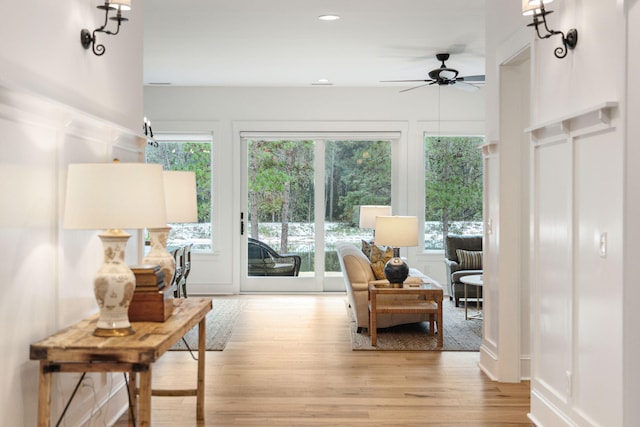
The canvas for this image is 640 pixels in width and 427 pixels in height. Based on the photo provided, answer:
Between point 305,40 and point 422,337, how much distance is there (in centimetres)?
307

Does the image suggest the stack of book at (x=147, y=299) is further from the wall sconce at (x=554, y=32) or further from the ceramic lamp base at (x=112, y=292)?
the wall sconce at (x=554, y=32)

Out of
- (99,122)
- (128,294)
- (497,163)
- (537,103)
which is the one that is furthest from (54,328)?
(497,163)

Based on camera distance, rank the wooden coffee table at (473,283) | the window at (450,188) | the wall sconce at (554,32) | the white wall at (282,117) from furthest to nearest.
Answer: the window at (450,188)
the white wall at (282,117)
the wooden coffee table at (473,283)
the wall sconce at (554,32)

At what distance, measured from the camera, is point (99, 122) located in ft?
11.7

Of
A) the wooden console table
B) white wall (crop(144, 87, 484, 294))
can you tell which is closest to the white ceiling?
white wall (crop(144, 87, 484, 294))

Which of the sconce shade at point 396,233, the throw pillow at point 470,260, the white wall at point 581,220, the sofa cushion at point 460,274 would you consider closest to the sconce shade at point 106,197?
the white wall at point 581,220

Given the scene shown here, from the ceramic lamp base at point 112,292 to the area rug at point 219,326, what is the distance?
300cm

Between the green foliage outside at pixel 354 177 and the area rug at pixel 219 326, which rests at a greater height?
the green foliage outside at pixel 354 177

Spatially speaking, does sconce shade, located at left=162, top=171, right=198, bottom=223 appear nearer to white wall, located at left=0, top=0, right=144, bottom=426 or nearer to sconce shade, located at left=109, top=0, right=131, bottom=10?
white wall, located at left=0, top=0, right=144, bottom=426

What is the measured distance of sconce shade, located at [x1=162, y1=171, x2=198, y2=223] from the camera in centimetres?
398

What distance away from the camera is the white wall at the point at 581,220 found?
9.80 ft

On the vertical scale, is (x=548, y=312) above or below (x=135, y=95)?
below

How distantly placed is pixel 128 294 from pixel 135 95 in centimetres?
184

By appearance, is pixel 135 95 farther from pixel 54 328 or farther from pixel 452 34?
pixel 452 34
